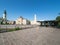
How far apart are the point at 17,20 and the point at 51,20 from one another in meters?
43.0

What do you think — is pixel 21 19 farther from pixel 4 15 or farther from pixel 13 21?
pixel 4 15

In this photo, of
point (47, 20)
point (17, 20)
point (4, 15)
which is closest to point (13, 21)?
point (17, 20)

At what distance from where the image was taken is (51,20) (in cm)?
5819

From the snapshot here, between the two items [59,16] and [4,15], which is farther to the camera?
[4,15]

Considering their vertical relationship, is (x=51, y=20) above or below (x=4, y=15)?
below

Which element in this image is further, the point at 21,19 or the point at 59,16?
the point at 21,19

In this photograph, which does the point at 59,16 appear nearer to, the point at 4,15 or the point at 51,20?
the point at 51,20

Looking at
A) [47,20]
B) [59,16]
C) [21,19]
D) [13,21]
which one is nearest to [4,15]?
[13,21]

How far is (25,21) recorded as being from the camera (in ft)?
294

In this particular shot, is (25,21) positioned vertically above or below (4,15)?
below

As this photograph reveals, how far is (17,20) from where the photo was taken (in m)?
92.9

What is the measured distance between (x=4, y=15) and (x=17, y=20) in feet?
43.3

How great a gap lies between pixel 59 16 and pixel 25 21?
39633 millimetres

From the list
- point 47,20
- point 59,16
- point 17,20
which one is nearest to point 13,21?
point 17,20
